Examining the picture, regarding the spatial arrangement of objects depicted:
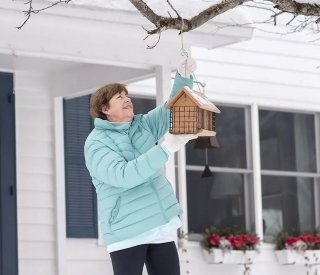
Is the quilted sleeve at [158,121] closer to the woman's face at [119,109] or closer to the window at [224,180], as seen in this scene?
the woman's face at [119,109]

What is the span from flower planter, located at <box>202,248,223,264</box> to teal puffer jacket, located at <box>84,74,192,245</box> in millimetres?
4861

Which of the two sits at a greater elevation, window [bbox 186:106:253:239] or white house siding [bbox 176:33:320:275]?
white house siding [bbox 176:33:320:275]

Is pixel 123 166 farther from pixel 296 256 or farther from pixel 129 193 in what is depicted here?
pixel 296 256

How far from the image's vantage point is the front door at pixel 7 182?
9.40m

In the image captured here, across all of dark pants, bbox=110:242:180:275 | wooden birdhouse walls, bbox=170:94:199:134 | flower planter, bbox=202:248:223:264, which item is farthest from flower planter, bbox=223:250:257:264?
wooden birdhouse walls, bbox=170:94:199:134

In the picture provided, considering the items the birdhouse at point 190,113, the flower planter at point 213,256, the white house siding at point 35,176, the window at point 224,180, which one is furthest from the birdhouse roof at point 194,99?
the window at point 224,180

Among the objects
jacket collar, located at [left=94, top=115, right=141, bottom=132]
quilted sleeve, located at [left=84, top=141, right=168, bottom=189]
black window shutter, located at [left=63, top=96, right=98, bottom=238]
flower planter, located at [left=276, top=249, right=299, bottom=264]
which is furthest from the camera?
flower planter, located at [left=276, top=249, right=299, bottom=264]

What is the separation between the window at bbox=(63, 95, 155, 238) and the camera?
33.2ft

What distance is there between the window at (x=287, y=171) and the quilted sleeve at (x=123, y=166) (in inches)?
236

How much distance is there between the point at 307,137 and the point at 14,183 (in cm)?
405

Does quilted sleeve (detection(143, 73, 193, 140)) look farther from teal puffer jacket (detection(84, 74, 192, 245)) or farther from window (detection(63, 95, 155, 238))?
window (detection(63, 95, 155, 238))

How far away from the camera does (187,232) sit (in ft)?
36.0

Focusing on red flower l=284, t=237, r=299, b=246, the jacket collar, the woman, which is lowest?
red flower l=284, t=237, r=299, b=246

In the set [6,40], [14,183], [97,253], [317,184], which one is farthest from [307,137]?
[6,40]
